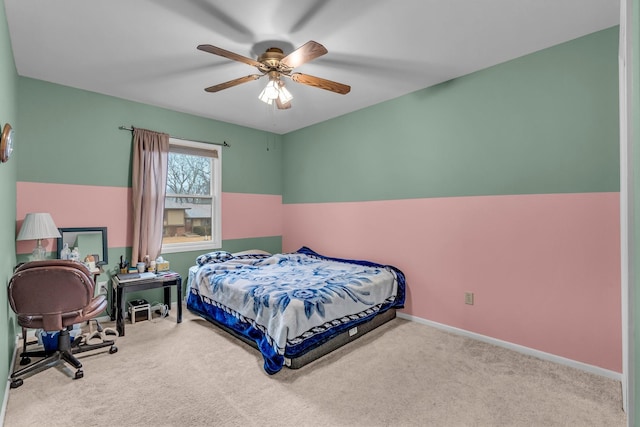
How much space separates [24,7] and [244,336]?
2.98 meters

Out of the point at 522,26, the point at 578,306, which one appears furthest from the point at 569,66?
the point at 578,306

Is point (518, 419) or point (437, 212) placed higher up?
point (437, 212)

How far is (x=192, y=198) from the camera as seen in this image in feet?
14.3

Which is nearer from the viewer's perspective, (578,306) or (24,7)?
(24,7)

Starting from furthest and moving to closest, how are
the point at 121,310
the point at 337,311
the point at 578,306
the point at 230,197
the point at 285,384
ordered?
the point at 230,197 → the point at 121,310 → the point at 337,311 → the point at 578,306 → the point at 285,384

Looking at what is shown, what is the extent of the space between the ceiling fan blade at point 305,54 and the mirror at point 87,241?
285cm

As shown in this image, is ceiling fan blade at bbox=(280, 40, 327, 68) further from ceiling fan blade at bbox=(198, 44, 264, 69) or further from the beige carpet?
the beige carpet

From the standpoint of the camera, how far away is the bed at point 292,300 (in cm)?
247

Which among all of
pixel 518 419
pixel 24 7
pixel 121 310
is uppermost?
pixel 24 7

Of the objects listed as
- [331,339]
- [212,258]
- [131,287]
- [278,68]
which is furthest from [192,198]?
[331,339]

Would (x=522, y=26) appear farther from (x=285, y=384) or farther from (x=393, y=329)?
(x=285, y=384)

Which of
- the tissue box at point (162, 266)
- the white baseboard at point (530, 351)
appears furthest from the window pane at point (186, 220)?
the white baseboard at point (530, 351)

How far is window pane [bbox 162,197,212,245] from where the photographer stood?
4.17 metres

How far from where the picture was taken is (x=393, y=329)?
330cm
